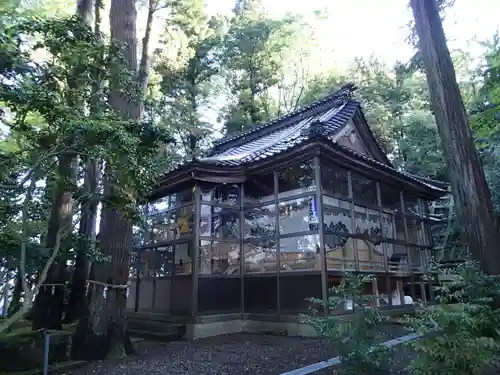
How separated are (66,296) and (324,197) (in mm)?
6356

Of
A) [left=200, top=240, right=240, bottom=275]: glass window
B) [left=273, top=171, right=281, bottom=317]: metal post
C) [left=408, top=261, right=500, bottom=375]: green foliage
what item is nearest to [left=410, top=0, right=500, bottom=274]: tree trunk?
[left=408, top=261, right=500, bottom=375]: green foliage

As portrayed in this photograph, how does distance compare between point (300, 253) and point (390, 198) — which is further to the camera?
point (390, 198)

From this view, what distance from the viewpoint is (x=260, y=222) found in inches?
330

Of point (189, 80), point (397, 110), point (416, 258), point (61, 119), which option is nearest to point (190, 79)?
point (189, 80)

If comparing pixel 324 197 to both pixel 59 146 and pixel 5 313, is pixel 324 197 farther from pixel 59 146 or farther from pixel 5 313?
pixel 5 313

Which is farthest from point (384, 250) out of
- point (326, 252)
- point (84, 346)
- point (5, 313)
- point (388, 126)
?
Result: point (388, 126)

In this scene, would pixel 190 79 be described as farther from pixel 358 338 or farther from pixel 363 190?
pixel 358 338

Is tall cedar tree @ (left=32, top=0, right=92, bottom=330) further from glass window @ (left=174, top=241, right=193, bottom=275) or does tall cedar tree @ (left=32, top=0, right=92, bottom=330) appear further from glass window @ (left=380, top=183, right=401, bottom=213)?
glass window @ (left=380, top=183, right=401, bottom=213)

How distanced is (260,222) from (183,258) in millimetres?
1915

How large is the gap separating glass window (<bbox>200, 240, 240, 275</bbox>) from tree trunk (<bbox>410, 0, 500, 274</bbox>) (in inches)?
199

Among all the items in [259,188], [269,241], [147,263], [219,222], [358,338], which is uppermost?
[259,188]

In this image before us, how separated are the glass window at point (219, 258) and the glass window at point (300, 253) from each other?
3.86 ft

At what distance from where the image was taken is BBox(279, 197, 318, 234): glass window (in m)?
7.55

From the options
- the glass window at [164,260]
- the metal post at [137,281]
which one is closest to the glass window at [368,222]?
the glass window at [164,260]
